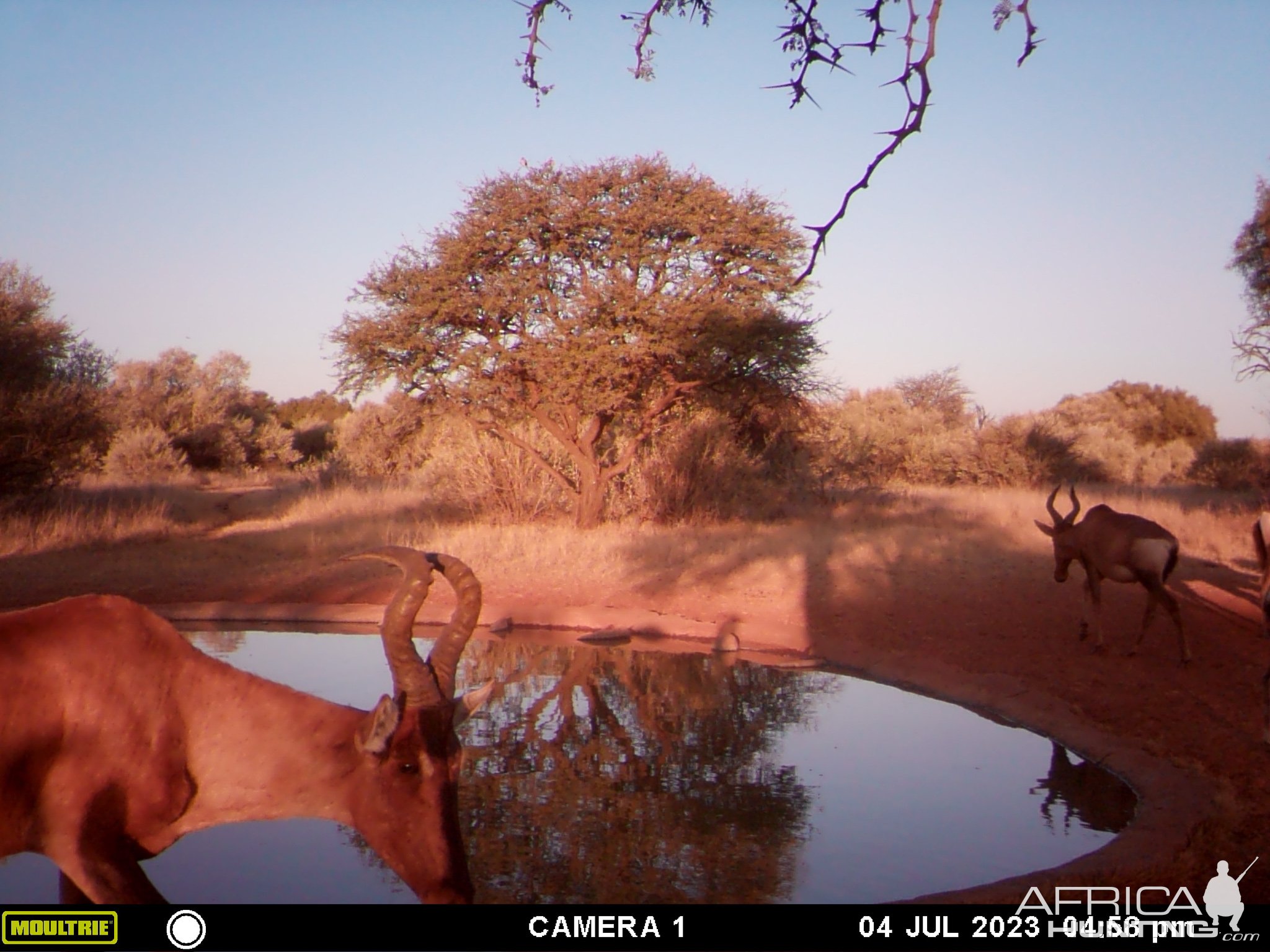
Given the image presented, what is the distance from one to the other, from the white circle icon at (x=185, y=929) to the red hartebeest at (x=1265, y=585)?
257 inches

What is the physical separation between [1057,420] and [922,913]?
33.9 metres

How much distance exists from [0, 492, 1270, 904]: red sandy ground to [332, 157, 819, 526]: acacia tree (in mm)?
5003

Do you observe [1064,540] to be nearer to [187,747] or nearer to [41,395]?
[187,747]

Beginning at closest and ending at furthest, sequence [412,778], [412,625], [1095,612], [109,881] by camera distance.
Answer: [109,881]
[412,778]
[412,625]
[1095,612]

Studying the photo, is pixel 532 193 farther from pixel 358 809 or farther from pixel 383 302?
pixel 358 809

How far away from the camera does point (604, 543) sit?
55.1 ft

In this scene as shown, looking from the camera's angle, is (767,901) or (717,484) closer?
(767,901)

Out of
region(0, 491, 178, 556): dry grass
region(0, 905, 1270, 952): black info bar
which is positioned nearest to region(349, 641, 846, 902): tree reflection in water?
region(0, 905, 1270, 952): black info bar

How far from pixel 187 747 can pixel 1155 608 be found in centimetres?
888

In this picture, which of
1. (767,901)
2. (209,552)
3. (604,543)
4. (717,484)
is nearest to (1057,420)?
(717,484)

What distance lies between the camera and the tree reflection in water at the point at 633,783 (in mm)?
4855

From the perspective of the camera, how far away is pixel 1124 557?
9.93 m

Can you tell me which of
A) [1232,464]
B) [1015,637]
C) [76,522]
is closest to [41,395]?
[76,522]
